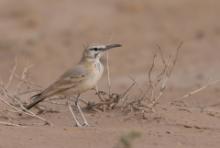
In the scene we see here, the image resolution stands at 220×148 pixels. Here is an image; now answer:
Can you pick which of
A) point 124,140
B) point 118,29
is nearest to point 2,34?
point 118,29

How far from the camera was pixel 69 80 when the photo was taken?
35.1ft

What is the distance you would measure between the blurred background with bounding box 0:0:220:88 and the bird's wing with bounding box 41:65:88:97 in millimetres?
7086

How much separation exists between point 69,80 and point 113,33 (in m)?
9.53

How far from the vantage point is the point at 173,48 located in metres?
20.2

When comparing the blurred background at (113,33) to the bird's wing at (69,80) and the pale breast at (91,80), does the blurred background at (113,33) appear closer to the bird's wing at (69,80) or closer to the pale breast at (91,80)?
the bird's wing at (69,80)

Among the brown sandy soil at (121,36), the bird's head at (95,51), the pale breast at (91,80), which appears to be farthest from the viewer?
the brown sandy soil at (121,36)

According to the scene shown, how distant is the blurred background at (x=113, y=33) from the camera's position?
63.3 feet

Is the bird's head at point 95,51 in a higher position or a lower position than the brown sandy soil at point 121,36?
higher

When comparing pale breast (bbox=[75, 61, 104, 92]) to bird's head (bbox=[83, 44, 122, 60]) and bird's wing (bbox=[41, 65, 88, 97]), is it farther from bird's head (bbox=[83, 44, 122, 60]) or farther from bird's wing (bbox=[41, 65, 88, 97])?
bird's head (bbox=[83, 44, 122, 60])

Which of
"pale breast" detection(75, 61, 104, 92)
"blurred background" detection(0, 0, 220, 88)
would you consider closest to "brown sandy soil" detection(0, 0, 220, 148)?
"blurred background" detection(0, 0, 220, 88)

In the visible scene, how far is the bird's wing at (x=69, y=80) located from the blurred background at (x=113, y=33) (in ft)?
23.2

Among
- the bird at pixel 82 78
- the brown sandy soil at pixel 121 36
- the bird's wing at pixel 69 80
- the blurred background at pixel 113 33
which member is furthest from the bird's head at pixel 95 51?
the blurred background at pixel 113 33

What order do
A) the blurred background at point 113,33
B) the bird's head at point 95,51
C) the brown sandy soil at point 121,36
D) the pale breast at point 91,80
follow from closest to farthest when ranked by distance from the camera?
the pale breast at point 91,80 → the bird's head at point 95,51 → the brown sandy soil at point 121,36 → the blurred background at point 113,33

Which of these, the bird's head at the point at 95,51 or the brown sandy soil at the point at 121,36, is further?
the brown sandy soil at the point at 121,36
